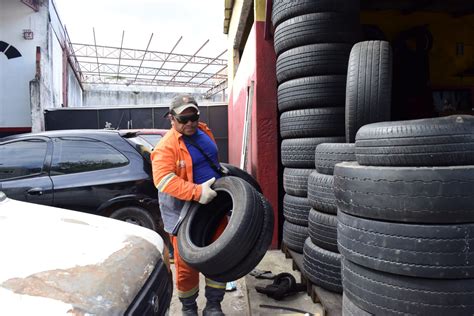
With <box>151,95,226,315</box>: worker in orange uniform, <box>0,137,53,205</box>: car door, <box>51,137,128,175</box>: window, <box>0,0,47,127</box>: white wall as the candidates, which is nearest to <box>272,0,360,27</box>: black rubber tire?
<box>151,95,226,315</box>: worker in orange uniform

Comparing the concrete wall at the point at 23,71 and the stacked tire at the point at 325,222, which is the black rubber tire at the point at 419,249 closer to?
the stacked tire at the point at 325,222

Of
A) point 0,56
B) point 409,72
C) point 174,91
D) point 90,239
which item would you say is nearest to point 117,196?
point 90,239

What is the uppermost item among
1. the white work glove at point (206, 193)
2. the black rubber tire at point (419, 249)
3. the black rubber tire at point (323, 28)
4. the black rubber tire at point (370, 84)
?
Result: the black rubber tire at point (323, 28)

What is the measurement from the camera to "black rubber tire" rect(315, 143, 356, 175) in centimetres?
305

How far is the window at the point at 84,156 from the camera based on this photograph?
4824mm

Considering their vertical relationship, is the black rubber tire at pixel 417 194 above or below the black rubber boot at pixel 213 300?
above

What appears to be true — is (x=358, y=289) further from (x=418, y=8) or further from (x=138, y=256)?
(x=418, y=8)

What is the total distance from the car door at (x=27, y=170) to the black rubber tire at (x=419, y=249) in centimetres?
398

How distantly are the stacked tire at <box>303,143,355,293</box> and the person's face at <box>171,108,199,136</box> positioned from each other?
3.80 feet

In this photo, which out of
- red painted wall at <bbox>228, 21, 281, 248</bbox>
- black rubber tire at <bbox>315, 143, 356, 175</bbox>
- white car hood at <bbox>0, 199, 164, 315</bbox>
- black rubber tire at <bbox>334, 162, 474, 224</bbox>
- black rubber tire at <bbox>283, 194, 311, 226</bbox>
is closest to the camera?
white car hood at <bbox>0, 199, 164, 315</bbox>

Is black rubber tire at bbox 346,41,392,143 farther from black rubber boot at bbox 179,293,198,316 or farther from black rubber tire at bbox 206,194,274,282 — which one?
black rubber boot at bbox 179,293,198,316

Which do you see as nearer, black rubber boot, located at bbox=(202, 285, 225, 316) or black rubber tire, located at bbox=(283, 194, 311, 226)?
black rubber boot, located at bbox=(202, 285, 225, 316)

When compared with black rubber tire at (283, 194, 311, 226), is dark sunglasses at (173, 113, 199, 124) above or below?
above

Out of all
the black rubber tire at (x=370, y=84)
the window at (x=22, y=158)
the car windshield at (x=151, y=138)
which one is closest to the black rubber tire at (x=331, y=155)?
the black rubber tire at (x=370, y=84)
